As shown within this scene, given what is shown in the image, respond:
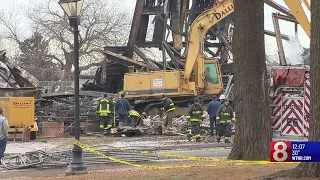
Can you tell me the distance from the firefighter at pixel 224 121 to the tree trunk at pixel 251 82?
26.5 feet

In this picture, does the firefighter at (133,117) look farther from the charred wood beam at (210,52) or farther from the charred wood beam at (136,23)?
the charred wood beam at (136,23)

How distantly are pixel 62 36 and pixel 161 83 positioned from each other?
34.3 meters

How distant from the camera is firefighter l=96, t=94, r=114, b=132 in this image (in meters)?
26.7

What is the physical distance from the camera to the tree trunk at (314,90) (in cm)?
874

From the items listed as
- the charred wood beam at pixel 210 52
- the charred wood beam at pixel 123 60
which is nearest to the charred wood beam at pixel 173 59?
the charred wood beam at pixel 123 60

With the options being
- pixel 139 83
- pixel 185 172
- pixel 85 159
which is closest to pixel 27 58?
pixel 139 83

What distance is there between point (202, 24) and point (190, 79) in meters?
3.41

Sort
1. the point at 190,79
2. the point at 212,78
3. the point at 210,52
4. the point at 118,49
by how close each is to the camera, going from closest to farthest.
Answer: the point at 190,79
the point at 212,78
the point at 118,49
the point at 210,52

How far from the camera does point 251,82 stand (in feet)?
42.0

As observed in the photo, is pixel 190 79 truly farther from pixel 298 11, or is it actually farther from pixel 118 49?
pixel 118 49

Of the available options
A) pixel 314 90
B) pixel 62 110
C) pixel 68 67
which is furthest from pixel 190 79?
pixel 68 67

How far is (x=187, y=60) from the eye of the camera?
1144 inches

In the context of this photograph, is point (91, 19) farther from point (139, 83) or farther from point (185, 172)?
point (185, 172)

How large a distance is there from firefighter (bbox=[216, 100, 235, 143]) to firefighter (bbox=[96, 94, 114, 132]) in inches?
260
